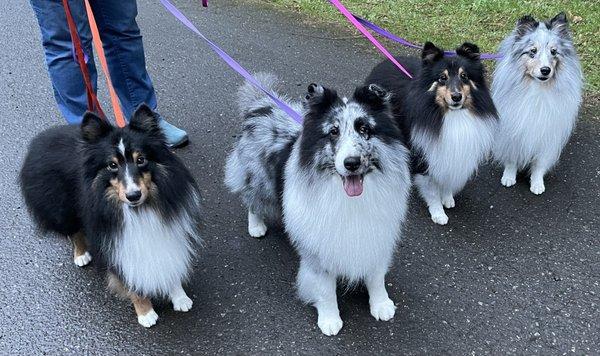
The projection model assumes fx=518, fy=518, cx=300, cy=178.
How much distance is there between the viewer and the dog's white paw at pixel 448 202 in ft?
13.0

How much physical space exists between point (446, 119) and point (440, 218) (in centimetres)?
74

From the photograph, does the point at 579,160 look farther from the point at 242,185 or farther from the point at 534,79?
the point at 242,185

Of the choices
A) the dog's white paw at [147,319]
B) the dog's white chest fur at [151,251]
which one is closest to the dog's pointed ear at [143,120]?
the dog's white chest fur at [151,251]

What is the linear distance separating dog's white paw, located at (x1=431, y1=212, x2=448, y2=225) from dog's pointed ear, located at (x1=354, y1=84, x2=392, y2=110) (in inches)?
57.5

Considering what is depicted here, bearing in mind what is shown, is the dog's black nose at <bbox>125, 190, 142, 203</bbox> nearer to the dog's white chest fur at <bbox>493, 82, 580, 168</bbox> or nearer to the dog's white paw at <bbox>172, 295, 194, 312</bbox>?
the dog's white paw at <bbox>172, 295, 194, 312</bbox>

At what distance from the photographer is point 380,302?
310 cm

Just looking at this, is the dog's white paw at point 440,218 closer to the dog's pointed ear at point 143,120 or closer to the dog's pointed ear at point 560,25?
the dog's pointed ear at point 560,25

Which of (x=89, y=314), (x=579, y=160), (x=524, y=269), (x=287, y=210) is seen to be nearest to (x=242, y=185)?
(x=287, y=210)

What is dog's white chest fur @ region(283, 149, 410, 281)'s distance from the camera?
267 cm

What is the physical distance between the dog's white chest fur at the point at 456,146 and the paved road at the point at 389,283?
0.37m

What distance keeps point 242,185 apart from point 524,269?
77.4 inches

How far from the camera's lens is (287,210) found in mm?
2955

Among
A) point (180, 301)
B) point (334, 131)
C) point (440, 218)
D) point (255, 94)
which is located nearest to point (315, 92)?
point (334, 131)

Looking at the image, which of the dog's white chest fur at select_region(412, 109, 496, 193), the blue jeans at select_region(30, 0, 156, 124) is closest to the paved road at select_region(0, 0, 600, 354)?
the dog's white chest fur at select_region(412, 109, 496, 193)
